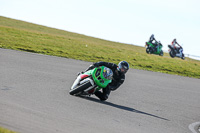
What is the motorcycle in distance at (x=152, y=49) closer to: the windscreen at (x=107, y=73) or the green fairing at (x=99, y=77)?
the windscreen at (x=107, y=73)

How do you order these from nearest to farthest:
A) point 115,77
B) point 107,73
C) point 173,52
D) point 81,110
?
point 81,110, point 107,73, point 115,77, point 173,52

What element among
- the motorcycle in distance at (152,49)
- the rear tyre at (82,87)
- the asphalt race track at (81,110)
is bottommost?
the asphalt race track at (81,110)

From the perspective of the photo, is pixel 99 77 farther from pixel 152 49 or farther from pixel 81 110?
pixel 152 49

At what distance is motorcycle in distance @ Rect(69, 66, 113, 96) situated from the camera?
8.95 m

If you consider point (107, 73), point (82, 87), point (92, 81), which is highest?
point (107, 73)

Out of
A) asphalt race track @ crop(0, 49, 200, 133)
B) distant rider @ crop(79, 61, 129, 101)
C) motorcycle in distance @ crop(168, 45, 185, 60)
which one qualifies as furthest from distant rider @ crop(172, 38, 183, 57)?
distant rider @ crop(79, 61, 129, 101)

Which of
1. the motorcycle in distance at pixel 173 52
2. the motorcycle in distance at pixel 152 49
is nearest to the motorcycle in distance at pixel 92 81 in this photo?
the motorcycle in distance at pixel 152 49

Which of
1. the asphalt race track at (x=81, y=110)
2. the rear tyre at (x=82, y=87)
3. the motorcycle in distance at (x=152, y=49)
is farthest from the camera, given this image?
the motorcycle in distance at (x=152, y=49)

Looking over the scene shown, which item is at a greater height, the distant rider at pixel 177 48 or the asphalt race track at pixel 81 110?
the distant rider at pixel 177 48

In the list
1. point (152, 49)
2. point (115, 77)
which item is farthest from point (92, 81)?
point (152, 49)

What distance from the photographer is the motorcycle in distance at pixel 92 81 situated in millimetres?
8945

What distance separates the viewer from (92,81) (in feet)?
29.3

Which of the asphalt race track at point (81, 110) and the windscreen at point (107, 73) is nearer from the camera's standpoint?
the asphalt race track at point (81, 110)

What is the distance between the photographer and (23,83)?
1001cm
